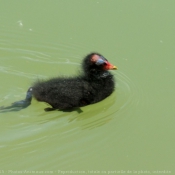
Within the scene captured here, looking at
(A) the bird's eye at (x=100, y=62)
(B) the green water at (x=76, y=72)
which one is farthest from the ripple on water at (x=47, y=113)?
(A) the bird's eye at (x=100, y=62)

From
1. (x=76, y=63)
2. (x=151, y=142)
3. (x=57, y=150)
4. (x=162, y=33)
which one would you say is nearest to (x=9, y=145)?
(x=57, y=150)

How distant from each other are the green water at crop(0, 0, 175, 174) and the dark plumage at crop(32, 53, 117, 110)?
87 millimetres

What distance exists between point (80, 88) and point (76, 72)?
0.49 metres

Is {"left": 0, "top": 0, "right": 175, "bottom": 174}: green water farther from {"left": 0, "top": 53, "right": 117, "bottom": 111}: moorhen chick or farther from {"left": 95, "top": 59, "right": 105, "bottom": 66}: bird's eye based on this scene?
{"left": 95, "top": 59, "right": 105, "bottom": 66}: bird's eye

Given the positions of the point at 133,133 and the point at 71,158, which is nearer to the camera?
the point at 71,158

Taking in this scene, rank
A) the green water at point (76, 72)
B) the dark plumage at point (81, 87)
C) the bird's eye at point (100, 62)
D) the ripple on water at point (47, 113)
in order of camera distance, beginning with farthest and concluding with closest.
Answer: the bird's eye at point (100, 62) → the dark plumage at point (81, 87) → the ripple on water at point (47, 113) → the green water at point (76, 72)

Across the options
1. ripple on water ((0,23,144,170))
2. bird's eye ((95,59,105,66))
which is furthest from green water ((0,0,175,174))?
bird's eye ((95,59,105,66))

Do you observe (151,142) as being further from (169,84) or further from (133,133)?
(169,84)

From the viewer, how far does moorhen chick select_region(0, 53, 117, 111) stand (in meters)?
4.36

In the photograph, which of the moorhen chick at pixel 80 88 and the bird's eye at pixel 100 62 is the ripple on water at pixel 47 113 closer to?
the moorhen chick at pixel 80 88

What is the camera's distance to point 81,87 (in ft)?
14.4

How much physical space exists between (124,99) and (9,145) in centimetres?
129

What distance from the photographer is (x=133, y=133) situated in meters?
4.05

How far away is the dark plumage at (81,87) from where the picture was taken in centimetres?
436
